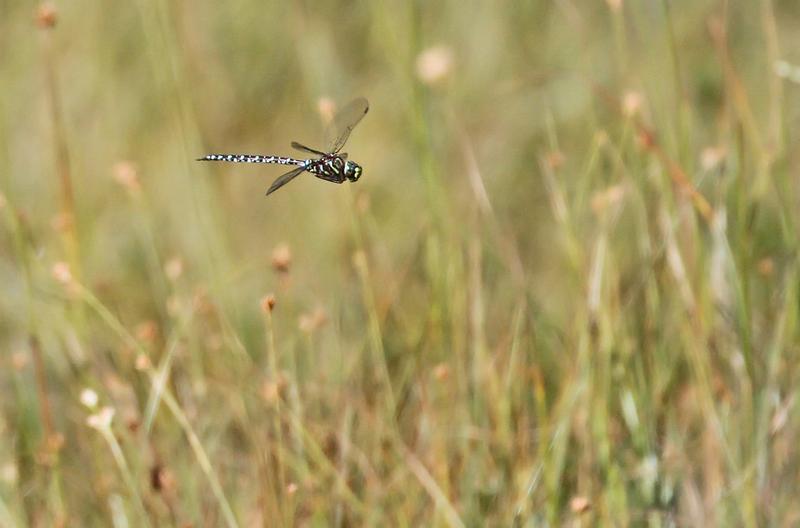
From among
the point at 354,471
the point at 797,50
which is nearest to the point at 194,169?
the point at 354,471

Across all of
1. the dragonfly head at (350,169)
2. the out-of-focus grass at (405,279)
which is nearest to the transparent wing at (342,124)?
the dragonfly head at (350,169)

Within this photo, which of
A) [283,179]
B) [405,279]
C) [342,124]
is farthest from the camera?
[405,279]

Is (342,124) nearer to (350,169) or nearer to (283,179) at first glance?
(350,169)

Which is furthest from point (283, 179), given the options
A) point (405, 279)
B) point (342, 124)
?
point (405, 279)

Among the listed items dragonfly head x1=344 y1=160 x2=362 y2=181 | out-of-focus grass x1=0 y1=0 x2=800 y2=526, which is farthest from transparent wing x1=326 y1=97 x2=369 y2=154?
out-of-focus grass x1=0 y1=0 x2=800 y2=526

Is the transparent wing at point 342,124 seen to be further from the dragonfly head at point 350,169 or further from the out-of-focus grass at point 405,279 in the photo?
the out-of-focus grass at point 405,279

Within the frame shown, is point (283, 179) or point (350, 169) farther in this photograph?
point (350, 169)

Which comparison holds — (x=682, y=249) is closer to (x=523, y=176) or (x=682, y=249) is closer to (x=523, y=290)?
(x=523, y=290)
